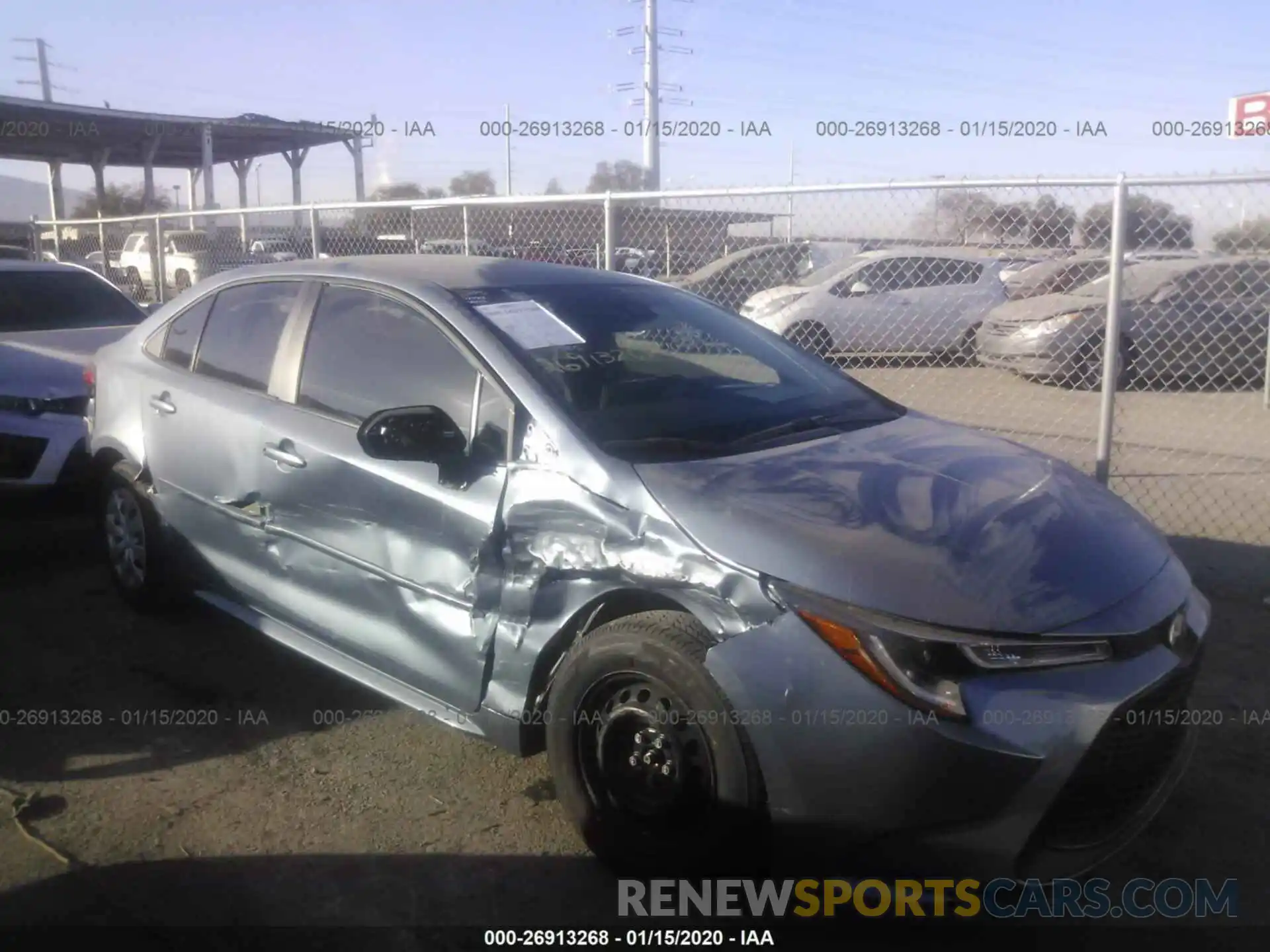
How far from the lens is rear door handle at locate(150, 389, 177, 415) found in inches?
184

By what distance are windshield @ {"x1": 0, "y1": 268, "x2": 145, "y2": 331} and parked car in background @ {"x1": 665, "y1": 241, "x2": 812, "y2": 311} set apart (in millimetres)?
4218

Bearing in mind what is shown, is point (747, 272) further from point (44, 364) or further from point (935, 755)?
point (935, 755)

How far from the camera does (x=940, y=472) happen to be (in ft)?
11.0

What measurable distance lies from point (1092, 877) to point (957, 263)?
20.9ft

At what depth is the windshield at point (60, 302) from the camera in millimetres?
7699

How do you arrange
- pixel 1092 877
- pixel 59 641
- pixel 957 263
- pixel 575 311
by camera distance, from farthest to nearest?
pixel 957 263, pixel 59 641, pixel 575 311, pixel 1092 877

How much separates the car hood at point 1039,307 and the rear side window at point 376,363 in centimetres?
664

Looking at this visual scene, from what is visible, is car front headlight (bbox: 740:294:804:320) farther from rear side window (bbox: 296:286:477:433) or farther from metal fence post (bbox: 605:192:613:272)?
rear side window (bbox: 296:286:477:433)

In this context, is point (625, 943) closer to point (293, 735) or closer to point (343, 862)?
point (343, 862)

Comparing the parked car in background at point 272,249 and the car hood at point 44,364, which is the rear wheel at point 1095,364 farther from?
the parked car in background at point 272,249

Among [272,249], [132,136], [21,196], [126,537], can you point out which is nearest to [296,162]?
[132,136]

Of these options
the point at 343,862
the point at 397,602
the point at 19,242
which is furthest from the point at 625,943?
the point at 19,242

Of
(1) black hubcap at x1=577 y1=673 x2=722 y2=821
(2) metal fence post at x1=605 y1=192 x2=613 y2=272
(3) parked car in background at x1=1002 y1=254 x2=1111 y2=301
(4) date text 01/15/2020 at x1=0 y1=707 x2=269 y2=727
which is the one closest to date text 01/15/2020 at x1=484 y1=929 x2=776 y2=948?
(1) black hubcap at x1=577 y1=673 x2=722 y2=821

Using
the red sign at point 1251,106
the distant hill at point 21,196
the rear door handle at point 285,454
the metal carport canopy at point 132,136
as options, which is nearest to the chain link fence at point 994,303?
the rear door handle at point 285,454
